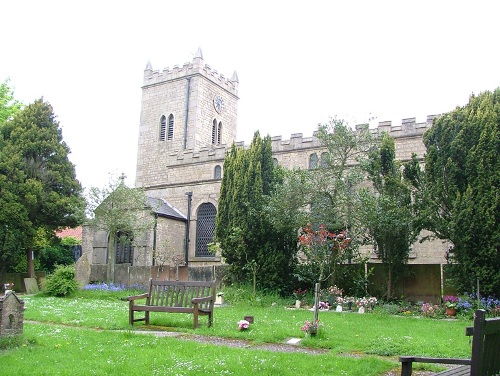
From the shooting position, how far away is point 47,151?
25891 mm

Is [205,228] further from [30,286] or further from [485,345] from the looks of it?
[485,345]

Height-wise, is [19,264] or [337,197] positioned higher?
[337,197]

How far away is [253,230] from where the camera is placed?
2039cm

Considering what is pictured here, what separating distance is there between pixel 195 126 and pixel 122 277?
15.4 meters

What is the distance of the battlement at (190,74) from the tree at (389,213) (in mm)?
21261

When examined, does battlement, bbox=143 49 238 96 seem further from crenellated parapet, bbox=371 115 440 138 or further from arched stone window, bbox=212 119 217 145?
crenellated parapet, bbox=371 115 440 138

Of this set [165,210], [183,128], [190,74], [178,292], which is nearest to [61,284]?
[178,292]

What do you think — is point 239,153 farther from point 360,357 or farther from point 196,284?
point 360,357

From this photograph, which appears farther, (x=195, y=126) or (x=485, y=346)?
(x=195, y=126)

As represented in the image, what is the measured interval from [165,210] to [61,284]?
1055 cm

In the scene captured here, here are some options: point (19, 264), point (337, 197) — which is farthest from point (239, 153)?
point (19, 264)

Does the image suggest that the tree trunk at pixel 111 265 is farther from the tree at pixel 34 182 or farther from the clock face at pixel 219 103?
the clock face at pixel 219 103

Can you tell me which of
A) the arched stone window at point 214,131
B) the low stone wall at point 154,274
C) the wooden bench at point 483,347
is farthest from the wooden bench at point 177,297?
the arched stone window at point 214,131

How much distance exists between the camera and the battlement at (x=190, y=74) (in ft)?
124
